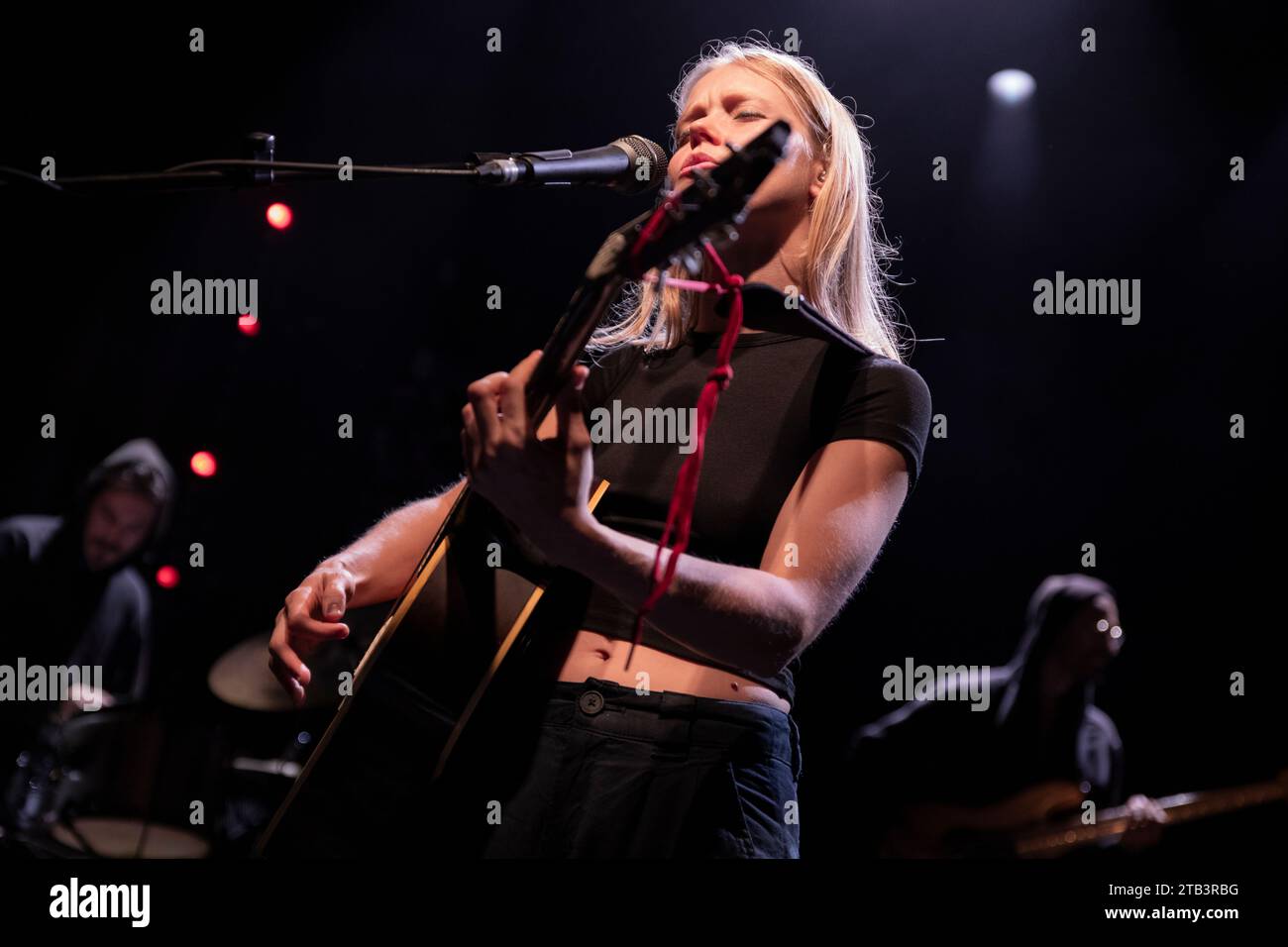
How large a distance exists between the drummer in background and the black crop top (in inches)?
135

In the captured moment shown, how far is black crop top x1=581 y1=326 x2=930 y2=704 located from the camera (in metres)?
1.78

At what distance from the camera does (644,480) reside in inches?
74.6

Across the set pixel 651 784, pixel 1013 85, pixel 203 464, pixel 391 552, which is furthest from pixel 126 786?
pixel 1013 85

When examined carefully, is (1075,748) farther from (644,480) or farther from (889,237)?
(644,480)

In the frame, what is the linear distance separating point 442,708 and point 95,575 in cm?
354

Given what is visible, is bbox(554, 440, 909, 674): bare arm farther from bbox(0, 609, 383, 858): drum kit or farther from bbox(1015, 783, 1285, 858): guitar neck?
bbox(0, 609, 383, 858): drum kit

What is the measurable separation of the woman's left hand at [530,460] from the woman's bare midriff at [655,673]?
0.40 metres

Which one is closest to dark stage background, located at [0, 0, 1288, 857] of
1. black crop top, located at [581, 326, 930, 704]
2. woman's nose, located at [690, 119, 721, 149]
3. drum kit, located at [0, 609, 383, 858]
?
drum kit, located at [0, 609, 383, 858]

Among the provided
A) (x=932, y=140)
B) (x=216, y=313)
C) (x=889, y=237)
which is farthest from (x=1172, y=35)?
(x=216, y=313)

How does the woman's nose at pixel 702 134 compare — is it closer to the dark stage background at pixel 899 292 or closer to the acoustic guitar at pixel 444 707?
the acoustic guitar at pixel 444 707

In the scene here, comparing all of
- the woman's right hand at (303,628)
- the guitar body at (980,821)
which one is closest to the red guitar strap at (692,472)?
the woman's right hand at (303,628)

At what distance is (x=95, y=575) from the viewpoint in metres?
4.69
